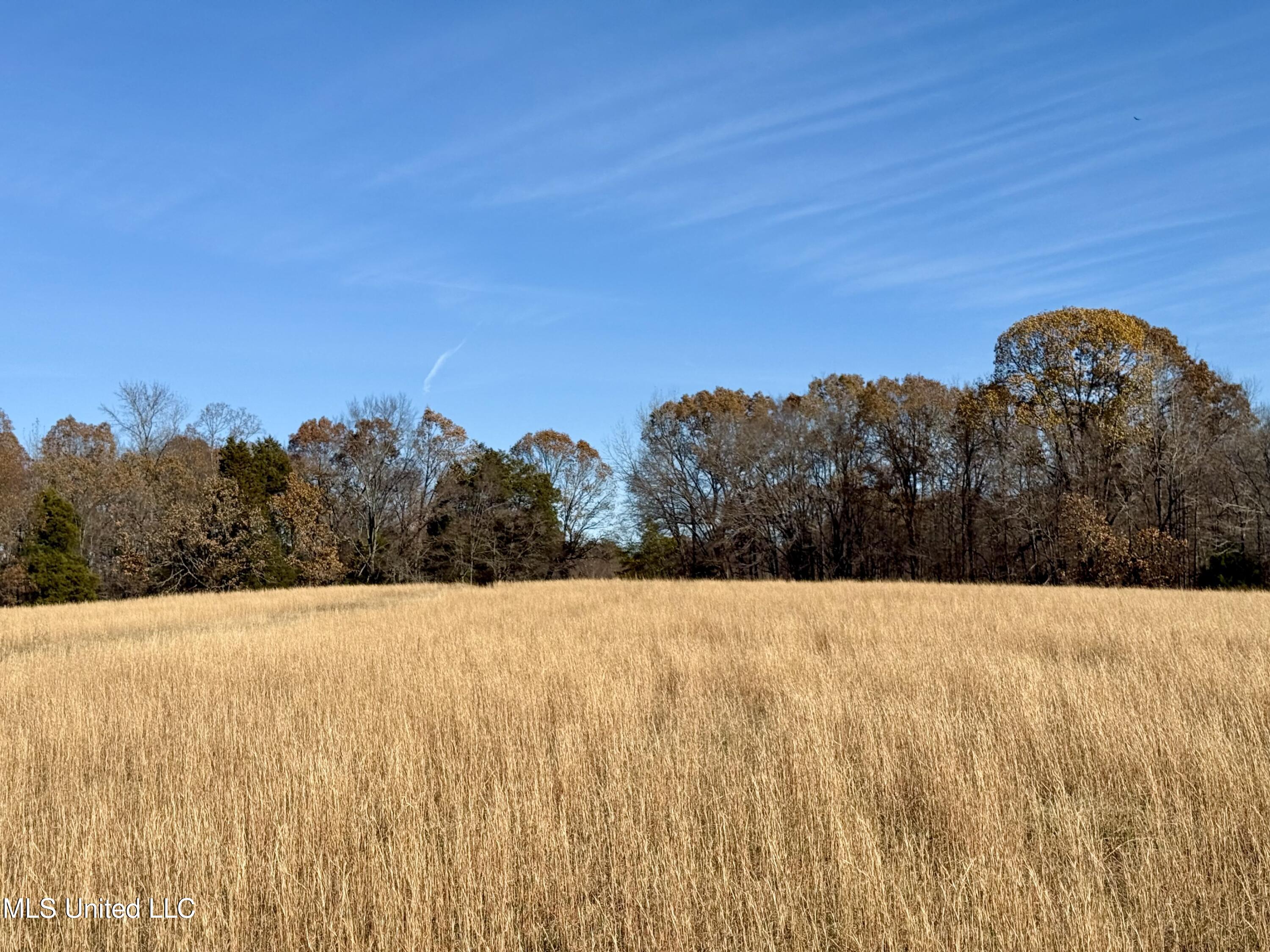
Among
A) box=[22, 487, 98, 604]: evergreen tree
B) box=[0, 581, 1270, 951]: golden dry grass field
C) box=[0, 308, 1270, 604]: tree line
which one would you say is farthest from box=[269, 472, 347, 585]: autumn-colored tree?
box=[0, 581, 1270, 951]: golden dry grass field

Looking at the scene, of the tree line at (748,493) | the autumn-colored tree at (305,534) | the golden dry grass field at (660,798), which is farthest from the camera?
the autumn-colored tree at (305,534)

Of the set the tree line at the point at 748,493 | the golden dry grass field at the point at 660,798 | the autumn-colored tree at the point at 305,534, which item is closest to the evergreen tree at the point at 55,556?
the tree line at the point at 748,493

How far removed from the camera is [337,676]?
976 cm

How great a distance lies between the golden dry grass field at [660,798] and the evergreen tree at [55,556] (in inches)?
1068

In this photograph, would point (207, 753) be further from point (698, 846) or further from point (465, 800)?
point (698, 846)

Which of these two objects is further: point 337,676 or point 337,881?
point 337,676

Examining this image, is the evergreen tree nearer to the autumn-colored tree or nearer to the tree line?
the tree line

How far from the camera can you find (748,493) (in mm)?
42812

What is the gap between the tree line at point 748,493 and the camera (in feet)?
105

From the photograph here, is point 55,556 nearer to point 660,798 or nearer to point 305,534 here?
point 305,534

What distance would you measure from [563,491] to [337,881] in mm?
49700

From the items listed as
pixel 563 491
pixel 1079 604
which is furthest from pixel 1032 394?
pixel 563 491

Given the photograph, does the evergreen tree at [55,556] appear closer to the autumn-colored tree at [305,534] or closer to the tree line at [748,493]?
the tree line at [748,493]

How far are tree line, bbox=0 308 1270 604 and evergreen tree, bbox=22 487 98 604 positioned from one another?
10cm
